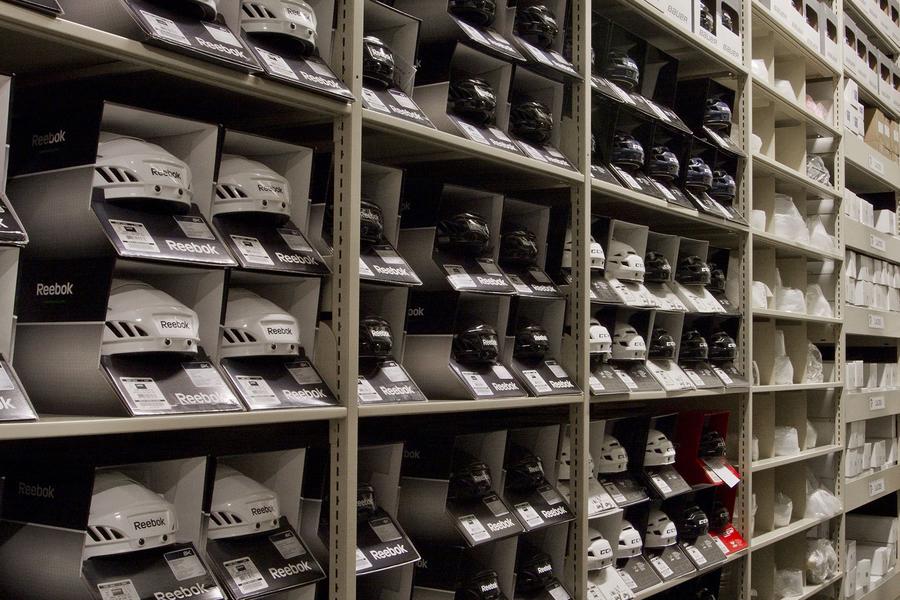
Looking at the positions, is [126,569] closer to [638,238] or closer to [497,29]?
[497,29]

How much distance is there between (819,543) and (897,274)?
6.40 feet

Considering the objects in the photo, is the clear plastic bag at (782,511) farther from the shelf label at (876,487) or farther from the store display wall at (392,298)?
the shelf label at (876,487)

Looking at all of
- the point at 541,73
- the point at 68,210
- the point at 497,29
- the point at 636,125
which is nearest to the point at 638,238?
the point at 636,125

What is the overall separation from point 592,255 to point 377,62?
0.94m

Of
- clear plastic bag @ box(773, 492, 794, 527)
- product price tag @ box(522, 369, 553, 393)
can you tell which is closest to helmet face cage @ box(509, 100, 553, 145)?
product price tag @ box(522, 369, 553, 393)

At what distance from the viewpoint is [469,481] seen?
204 cm

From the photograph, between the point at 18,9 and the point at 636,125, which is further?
the point at 636,125

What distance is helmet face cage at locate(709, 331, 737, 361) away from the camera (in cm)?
327

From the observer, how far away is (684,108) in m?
3.29

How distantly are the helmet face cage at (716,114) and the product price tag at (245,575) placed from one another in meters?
2.38

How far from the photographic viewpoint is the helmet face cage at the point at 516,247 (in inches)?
89.5

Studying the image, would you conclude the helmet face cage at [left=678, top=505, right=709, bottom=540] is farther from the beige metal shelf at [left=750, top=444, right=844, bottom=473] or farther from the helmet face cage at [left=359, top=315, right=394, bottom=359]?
the helmet face cage at [left=359, top=315, right=394, bottom=359]

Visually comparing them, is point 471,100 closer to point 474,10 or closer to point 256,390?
point 474,10

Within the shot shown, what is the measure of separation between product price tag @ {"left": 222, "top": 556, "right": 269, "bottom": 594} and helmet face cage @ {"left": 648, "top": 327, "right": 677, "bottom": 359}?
1.69 metres
